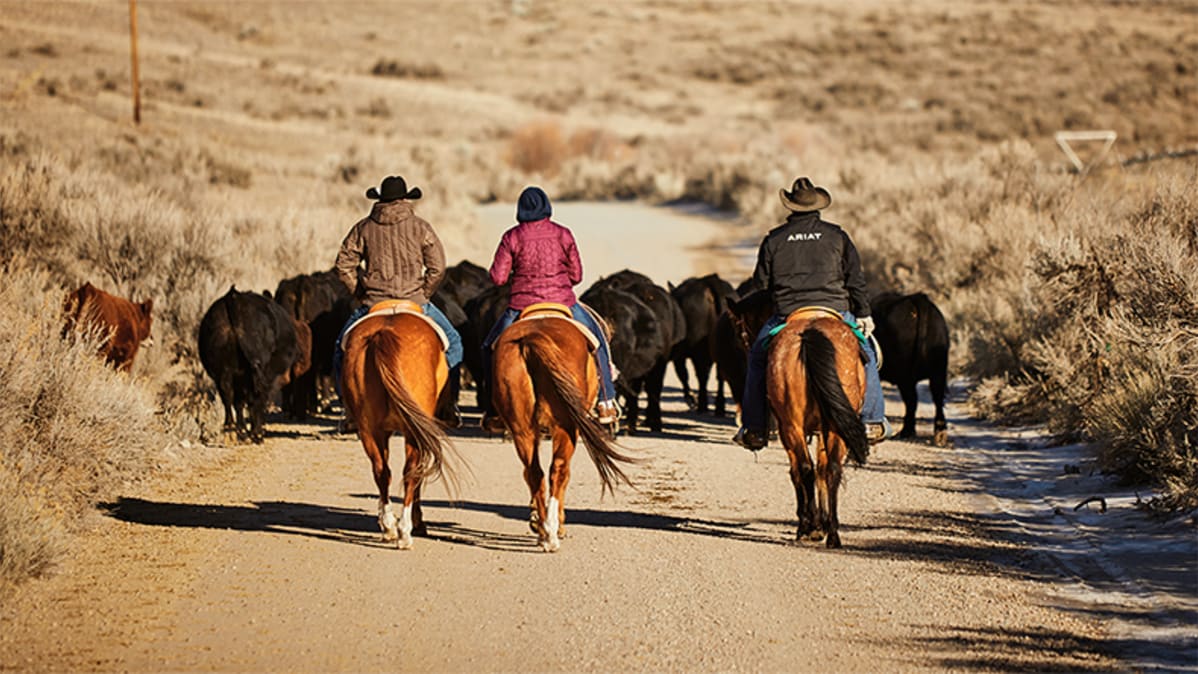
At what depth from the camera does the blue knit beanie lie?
10.5m

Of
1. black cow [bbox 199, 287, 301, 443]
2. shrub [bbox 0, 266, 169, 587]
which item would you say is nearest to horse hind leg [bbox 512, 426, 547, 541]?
shrub [bbox 0, 266, 169, 587]

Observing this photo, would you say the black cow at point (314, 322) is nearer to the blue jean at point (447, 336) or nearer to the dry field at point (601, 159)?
the dry field at point (601, 159)

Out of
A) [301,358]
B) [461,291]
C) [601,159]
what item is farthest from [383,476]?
[601,159]

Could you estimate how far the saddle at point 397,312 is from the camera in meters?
10.3

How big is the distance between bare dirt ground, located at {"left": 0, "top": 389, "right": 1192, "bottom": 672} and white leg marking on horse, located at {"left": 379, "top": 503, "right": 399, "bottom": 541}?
137 mm

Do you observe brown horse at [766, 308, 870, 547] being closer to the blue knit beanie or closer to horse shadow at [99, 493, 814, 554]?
horse shadow at [99, 493, 814, 554]

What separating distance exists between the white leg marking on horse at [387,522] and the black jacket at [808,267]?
2.90 m

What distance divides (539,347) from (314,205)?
A: 22762mm

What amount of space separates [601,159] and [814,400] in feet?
142

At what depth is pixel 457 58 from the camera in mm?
88312

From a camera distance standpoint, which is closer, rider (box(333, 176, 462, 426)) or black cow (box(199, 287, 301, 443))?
rider (box(333, 176, 462, 426))

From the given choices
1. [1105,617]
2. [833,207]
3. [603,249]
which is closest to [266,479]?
[1105,617]

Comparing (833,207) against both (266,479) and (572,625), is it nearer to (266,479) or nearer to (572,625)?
(266,479)

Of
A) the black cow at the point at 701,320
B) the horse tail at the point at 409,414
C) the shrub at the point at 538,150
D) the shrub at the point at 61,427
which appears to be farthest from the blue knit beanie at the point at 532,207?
the shrub at the point at 538,150
